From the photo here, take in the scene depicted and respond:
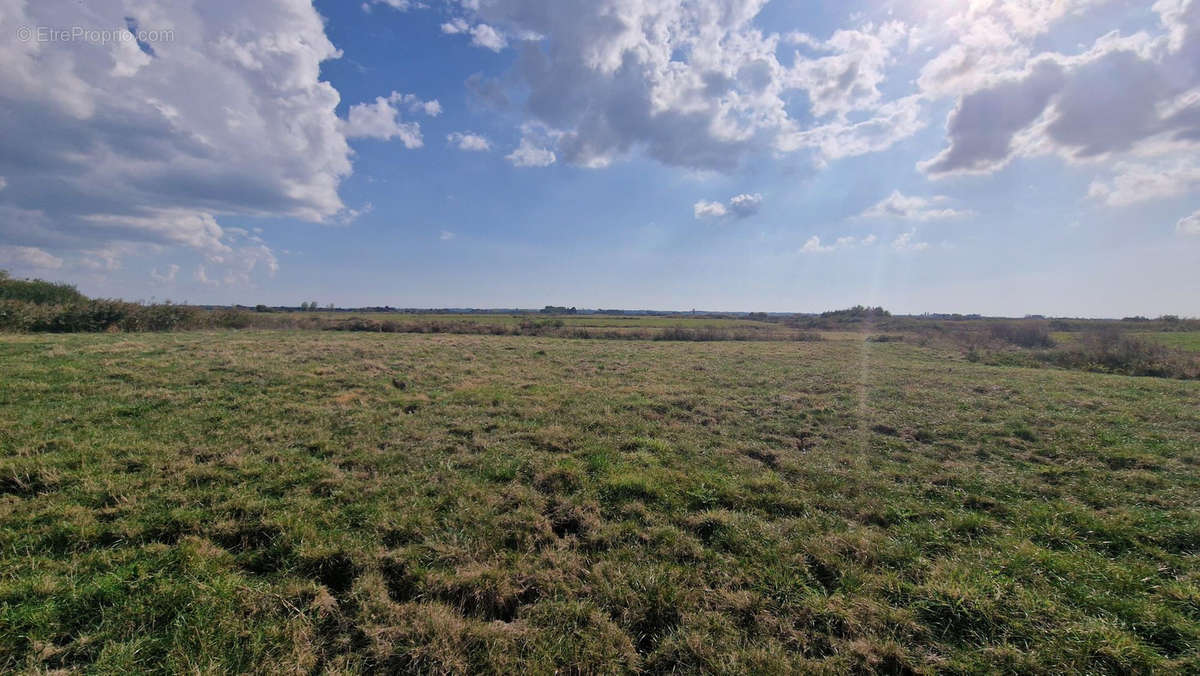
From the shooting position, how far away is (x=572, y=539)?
16.6 feet

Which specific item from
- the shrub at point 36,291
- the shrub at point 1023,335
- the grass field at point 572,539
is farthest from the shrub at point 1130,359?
the shrub at point 36,291

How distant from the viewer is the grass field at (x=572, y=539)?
3422 millimetres

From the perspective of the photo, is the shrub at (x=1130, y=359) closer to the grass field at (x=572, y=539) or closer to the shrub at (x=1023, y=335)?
the shrub at (x=1023, y=335)

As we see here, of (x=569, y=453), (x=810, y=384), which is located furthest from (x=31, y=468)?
(x=810, y=384)

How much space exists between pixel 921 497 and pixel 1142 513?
2647 mm

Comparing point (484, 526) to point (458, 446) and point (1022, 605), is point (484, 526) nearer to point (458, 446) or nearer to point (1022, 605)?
point (458, 446)

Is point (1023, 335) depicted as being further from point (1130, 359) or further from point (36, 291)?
point (36, 291)

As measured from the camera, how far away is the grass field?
3.42 meters

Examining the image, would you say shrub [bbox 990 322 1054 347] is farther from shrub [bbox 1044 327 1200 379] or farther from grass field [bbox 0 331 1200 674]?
grass field [bbox 0 331 1200 674]

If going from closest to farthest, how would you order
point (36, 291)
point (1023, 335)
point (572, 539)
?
point (572, 539), point (36, 291), point (1023, 335)

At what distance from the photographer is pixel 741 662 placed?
332 cm

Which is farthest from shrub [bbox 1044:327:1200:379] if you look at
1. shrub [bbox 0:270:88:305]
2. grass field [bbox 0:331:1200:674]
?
shrub [bbox 0:270:88:305]

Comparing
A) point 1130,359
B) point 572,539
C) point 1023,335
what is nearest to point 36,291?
point 572,539

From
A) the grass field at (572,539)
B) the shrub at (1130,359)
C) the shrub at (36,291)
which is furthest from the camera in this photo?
the shrub at (36,291)
